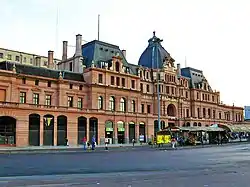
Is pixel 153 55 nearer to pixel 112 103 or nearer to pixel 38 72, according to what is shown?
pixel 112 103

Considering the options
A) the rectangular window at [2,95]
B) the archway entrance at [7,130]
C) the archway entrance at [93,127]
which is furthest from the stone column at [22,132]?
the archway entrance at [93,127]

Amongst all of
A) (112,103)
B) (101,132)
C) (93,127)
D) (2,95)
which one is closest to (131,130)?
(112,103)

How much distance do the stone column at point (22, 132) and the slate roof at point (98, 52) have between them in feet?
71.5

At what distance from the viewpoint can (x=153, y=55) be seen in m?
89.9

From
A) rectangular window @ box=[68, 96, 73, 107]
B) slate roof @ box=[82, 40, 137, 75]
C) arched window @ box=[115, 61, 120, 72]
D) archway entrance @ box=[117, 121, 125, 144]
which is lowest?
archway entrance @ box=[117, 121, 125, 144]

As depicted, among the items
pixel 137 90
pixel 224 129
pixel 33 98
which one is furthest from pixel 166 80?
pixel 33 98

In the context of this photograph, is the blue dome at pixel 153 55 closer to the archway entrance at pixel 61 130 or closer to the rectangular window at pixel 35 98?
the archway entrance at pixel 61 130

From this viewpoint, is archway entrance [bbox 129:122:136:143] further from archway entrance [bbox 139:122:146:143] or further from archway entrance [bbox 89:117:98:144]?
archway entrance [bbox 89:117:98:144]

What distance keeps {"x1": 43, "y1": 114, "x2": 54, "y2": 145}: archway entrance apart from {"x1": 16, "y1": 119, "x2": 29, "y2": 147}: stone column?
342 centimetres

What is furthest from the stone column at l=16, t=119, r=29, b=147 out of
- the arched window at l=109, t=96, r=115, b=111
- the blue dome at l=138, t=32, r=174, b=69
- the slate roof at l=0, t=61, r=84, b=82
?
the blue dome at l=138, t=32, r=174, b=69

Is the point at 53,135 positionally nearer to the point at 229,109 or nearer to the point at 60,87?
the point at 60,87

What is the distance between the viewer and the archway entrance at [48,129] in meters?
58.4

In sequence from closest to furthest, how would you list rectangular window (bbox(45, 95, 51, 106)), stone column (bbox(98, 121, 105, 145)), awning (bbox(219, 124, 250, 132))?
rectangular window (bbox(45, 95, 51, 106)) < awning (bbox(219, 124, 250, 132)) < stone column (bbox(98, 121, 105, 145))

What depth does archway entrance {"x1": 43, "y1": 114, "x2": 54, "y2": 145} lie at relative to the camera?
192 feet
